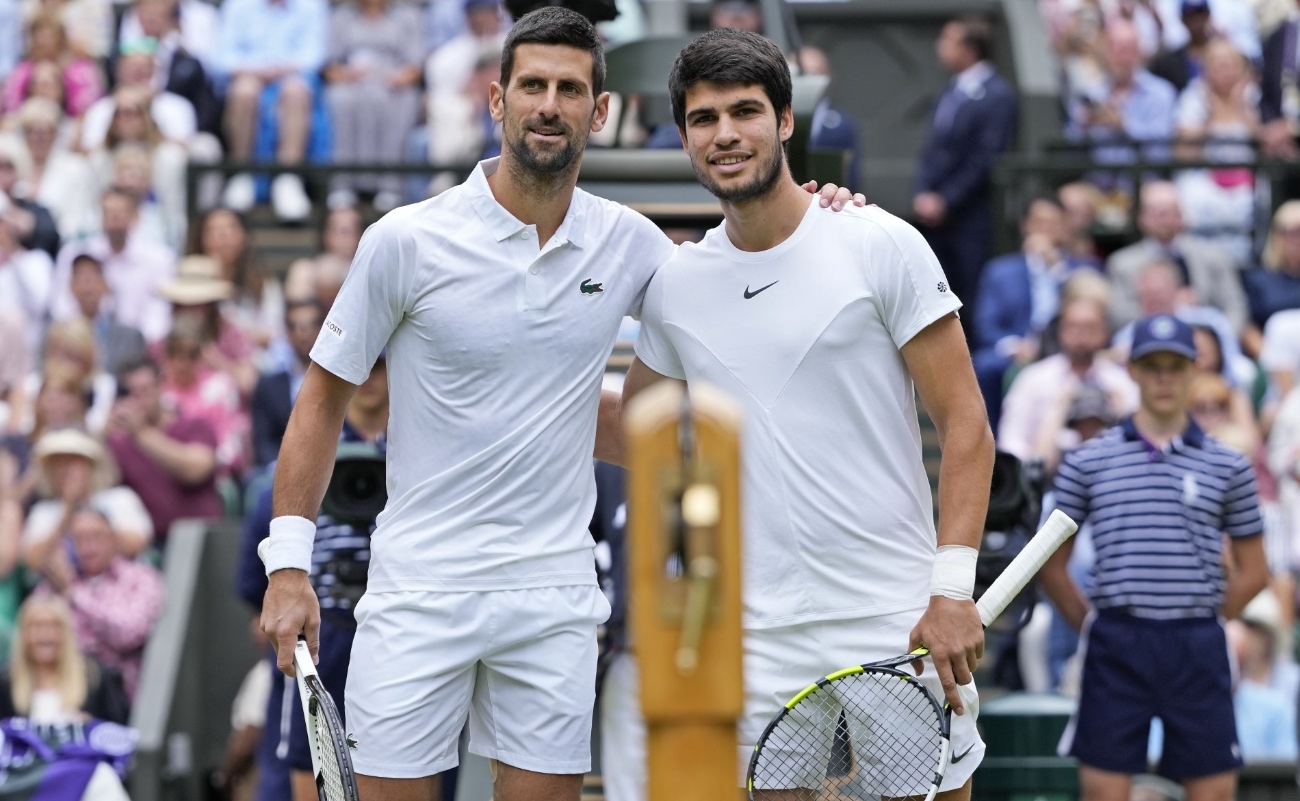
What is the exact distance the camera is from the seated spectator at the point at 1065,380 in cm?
1037

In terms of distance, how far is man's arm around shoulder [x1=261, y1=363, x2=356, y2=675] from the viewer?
501 cm

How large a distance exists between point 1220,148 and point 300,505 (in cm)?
1031

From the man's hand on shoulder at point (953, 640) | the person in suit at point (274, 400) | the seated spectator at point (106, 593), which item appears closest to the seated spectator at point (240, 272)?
the person in suit at point (274, 400)

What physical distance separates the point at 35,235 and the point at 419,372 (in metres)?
8.15

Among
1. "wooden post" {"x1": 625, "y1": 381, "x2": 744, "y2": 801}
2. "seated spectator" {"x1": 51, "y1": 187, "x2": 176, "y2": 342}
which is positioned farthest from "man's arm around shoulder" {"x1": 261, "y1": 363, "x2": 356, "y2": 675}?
"seated spectator" {"x1": 51, "y1": 187, "x2": 176, "y2": 342}

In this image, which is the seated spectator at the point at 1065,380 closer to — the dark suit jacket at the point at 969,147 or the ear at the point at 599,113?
the dark suit jacket at the point at 969,147

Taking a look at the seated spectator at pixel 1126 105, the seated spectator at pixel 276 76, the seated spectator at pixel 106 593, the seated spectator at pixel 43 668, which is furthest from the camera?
the seated spectator at pixel 1126 105

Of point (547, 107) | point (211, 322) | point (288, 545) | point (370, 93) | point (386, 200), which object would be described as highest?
point (370, 93)

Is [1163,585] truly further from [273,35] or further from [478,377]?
[273,35]

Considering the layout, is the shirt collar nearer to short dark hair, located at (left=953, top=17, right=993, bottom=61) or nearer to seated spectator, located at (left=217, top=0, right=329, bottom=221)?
seated spectator, located at (left=217, top=0, right=329, bottom=221)

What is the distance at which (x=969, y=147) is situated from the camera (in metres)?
13.8

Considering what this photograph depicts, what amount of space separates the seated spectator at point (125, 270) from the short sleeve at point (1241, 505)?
20.9 ft

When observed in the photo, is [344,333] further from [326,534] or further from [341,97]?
[341,97]

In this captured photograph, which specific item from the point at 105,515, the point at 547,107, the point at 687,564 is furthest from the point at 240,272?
the point at 687,564
